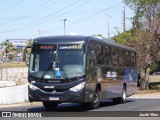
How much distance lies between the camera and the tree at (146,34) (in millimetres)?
43688

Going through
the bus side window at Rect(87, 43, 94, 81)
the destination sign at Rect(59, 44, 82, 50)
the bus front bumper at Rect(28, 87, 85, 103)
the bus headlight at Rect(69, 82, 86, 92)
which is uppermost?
the destination sign at Rect(59, 44, 82, 50)

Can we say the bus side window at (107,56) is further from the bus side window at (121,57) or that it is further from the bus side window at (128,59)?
the bus side window at (128,59)

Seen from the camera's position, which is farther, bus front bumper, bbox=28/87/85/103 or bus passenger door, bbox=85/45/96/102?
bus passenger door, bbox=85/45/96/102

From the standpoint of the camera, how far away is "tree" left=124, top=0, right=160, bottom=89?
43.7 meters

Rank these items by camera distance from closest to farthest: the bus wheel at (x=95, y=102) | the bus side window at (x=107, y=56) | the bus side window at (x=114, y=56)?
the bus wheel at (x=95, y=102) < the bus side window at (x=107, y=56) < the bus side window at (x=114, y=56)

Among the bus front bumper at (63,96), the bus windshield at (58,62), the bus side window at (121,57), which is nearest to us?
the bus front bumper at (63,96)

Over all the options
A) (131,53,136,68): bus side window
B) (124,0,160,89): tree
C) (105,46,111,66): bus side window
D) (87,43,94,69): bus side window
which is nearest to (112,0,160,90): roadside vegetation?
(124,0,160,89): tree

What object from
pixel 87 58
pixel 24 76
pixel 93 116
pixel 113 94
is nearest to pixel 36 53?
pixel 87 58

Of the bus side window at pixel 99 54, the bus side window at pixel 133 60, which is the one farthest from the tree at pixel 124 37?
the bus side window at pixel 99 54

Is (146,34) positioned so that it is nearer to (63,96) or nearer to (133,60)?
(133,60)

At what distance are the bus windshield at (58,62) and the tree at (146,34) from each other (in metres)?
24.4

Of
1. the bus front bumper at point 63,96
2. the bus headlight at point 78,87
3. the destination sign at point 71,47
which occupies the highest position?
the destination sign at point 71,47

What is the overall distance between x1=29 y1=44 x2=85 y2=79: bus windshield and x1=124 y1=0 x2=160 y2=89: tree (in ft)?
80.1

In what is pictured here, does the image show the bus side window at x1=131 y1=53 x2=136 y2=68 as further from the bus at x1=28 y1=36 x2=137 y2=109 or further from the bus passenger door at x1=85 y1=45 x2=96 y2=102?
the bus passenger door at x1=85 y1=45 x2=96 y2=102
